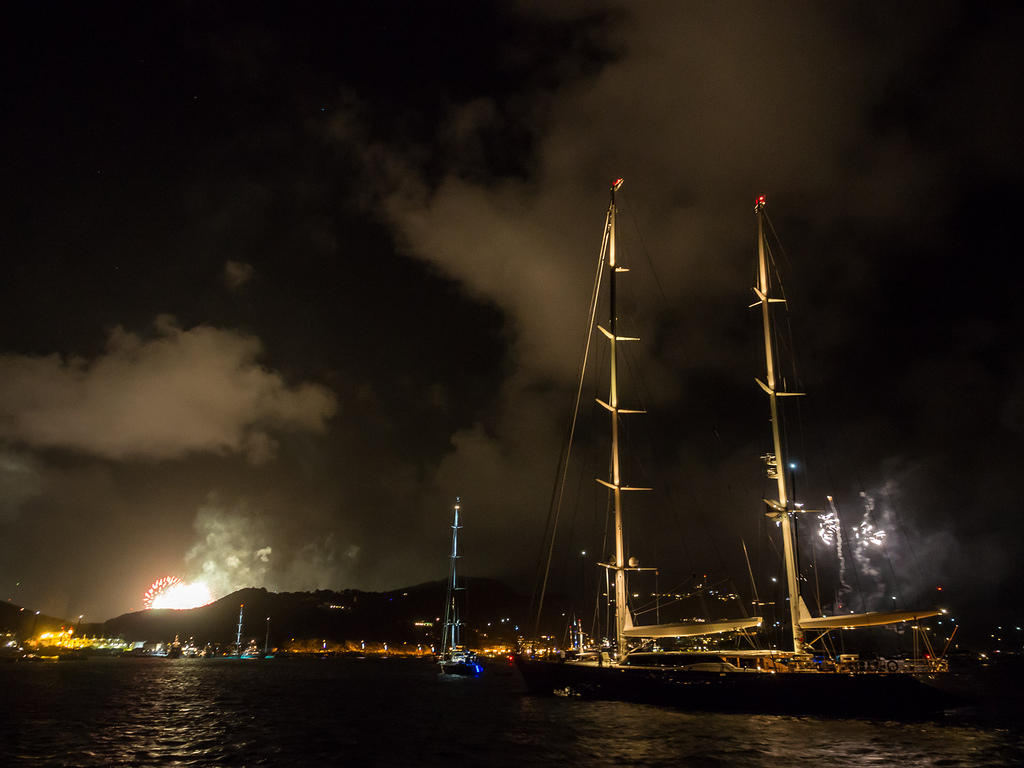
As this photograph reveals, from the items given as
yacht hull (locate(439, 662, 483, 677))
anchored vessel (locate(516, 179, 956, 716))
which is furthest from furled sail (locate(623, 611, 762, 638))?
yacht hull (locate(439, 662, 483, 677))

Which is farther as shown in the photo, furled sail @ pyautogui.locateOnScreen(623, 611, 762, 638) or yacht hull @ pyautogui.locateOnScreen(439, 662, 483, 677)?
yacht hull @ pyautogui.locateOnScreen(439, 662, 483, 677)

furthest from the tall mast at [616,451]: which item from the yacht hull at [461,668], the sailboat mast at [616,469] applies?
the yacht hull at [461,668]

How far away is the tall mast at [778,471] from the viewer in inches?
1726

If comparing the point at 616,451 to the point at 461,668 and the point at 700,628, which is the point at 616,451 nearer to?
the point at 700,628

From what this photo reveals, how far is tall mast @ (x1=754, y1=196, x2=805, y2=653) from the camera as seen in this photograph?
43.8 m

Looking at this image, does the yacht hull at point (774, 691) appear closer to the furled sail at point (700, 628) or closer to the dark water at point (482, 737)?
the dark water at point (482, 737)

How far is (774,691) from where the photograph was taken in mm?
38719

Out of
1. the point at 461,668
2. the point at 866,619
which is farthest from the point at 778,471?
the point at 461,668

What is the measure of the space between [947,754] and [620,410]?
28.2 m

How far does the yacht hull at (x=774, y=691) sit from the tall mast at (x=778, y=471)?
4.73 metres

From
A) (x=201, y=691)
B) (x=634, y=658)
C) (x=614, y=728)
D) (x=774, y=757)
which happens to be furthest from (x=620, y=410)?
(x=201, y=691)

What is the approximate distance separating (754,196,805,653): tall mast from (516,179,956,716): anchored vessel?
0.23ft

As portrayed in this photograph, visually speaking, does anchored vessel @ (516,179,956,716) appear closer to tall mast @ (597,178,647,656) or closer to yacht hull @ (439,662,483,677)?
tall mast @ (597,178,647,656)

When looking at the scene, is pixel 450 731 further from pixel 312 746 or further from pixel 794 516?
pixel 794 516
